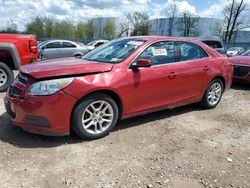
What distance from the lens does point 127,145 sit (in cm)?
414

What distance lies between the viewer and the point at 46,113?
3828 millimetres

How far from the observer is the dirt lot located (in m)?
Answer: 3.23

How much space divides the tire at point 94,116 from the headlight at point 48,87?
37cm

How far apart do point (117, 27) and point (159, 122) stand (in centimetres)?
7354

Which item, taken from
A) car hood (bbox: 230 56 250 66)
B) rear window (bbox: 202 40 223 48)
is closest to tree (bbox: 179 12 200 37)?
rear window (bbox: 202 40 223 48)

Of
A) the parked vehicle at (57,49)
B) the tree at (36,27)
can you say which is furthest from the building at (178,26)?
the parked vehicle at (57,49)

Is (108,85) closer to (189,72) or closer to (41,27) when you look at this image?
(189,72)

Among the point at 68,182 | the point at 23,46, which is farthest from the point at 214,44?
the point at 68,182

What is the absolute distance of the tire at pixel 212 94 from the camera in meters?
5.94

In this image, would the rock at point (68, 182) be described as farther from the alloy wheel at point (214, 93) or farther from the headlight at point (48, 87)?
the alloy wheel at point (214, 93)

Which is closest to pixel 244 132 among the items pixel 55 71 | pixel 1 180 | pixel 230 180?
pixel 230 180

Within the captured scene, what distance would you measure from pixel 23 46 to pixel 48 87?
3963 mm

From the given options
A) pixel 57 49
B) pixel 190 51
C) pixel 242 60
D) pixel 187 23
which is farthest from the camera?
pixel 187 23

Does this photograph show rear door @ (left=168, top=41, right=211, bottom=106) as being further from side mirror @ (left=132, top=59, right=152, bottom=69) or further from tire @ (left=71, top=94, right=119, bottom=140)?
tire @ (left=71, top=94, right=119, bottom=140)
